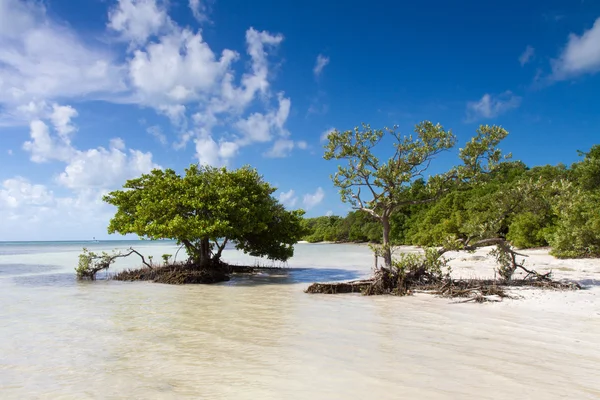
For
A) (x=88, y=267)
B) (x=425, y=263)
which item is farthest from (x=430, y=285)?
(x=88, y=267)

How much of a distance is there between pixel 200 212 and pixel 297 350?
12057 mm

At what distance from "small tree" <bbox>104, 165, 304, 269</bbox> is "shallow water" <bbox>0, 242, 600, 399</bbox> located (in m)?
5.06

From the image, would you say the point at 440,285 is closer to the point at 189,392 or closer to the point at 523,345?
the point at 523,345

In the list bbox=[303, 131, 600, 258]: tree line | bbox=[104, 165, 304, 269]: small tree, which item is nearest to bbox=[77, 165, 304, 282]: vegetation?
bbox=[104, 165, 304, 269]: small tree

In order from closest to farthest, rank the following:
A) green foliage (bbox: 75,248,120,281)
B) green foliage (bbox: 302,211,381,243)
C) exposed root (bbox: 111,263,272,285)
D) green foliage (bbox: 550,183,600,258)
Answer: exposed root (bbox: 111,263,272,285), green foliage (bbox: 550,183,600,258), green foliage (bbox: 75,248,120,281), green foliage (bbox: 302,211,381,243)

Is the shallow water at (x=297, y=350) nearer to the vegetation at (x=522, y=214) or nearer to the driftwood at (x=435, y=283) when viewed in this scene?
the driftwood at (x=435, y=283)

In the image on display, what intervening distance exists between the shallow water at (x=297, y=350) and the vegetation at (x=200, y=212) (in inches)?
204

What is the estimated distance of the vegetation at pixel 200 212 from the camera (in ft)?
58.1

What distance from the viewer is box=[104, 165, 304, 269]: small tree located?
17.6 m

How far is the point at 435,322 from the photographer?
950 cm

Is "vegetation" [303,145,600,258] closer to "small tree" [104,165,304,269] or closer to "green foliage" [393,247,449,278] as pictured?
"green foliage" [393,247,449,278]

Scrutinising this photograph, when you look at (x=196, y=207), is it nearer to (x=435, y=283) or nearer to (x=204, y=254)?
(x=204, y=254)

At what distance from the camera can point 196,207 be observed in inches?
709

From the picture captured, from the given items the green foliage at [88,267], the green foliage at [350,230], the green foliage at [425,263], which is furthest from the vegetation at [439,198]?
the green foliage at [350,230]
